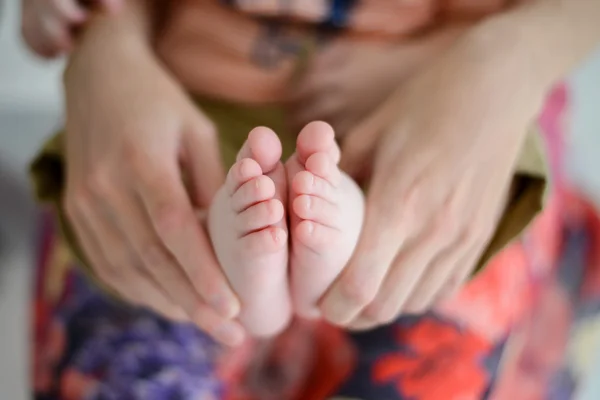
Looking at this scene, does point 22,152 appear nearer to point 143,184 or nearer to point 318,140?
point 143,184

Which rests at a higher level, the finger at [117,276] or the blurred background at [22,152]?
the finger at [117,276]

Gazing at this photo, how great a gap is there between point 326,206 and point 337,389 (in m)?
0.15

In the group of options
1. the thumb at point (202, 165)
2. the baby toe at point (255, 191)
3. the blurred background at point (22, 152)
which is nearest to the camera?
the baby toe at point (255, 191)

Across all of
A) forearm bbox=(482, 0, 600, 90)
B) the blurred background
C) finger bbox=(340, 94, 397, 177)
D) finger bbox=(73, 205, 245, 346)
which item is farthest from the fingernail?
the blurred background

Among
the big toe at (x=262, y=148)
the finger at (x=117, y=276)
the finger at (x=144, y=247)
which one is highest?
the big toe at (x=262, y=148)

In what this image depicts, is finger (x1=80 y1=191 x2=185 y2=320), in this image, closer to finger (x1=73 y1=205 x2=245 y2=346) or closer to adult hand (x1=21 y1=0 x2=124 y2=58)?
finger (x1=73 y1=205 x2=245 y2=346)

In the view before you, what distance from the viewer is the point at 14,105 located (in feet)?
2.67

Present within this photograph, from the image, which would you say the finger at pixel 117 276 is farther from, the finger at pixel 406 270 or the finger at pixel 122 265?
the finger at pixel 406 270

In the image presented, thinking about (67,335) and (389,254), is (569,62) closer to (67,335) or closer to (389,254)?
(389,254)

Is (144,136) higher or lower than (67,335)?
higher

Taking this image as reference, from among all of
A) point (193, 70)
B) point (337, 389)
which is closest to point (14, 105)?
point (193, 70)

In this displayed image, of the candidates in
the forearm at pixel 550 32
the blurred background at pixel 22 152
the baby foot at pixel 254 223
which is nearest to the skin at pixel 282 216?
the baby foot at pixel 254 223

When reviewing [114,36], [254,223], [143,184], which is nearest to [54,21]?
[114,36]

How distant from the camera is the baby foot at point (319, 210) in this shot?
0.91 feet
